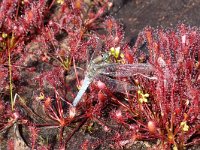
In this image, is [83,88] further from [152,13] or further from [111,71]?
[152,13]

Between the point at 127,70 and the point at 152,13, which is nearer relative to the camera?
the point at 127,70

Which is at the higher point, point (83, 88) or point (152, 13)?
point (152, 13)

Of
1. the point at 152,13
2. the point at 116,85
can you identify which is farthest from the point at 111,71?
the point at 152,13

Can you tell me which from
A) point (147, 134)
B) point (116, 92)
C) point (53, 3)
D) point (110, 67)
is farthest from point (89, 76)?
point (53, 3)

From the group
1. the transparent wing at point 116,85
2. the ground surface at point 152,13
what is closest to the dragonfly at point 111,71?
the transparent wing at point 116,85

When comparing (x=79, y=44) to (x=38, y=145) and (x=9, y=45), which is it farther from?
(x=38, y=145)

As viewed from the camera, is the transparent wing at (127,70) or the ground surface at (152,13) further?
the ground surface at (152,13)

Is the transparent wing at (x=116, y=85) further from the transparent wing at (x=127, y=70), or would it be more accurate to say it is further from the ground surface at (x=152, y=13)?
the ground surface at (x=152, y=13)
